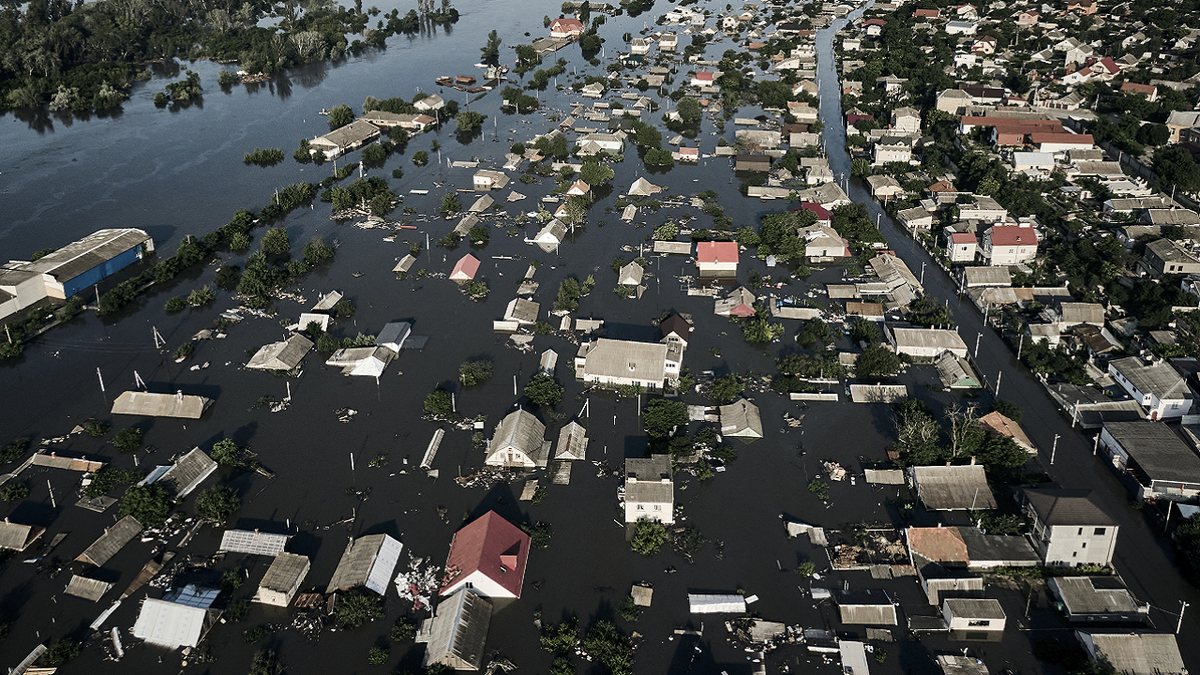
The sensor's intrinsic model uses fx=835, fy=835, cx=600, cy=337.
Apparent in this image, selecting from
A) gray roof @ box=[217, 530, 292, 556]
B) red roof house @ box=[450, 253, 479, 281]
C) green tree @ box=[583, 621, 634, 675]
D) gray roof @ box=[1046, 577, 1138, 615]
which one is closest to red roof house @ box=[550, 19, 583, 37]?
red roof house @ box=[450, 253, 479, 281]

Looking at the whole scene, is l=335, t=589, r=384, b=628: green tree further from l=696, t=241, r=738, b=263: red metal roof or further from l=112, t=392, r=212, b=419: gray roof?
l=696, t=241, r=738, b=263: red metal roof

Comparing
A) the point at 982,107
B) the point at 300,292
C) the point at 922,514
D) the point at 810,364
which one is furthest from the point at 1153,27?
the point at 300,292

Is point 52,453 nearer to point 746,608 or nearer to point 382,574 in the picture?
point 382,574

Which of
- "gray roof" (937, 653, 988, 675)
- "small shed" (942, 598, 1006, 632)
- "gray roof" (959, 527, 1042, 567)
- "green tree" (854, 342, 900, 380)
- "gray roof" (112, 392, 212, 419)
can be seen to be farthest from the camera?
"green tree" (854, 342, 900, 380)

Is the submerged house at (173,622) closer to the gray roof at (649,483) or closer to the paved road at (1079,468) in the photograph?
the gray roof at (649,483)

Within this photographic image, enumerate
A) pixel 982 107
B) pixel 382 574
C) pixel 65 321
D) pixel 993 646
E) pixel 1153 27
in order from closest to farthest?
1. pixel 993 646
2. pixel 382 574
3. pixel 65 321
4. pixel 982 107
5. pixel 1153 27

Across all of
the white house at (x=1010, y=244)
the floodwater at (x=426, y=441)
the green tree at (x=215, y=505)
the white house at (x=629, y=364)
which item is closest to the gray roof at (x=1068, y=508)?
the floodwater at (x=426, y=441)
